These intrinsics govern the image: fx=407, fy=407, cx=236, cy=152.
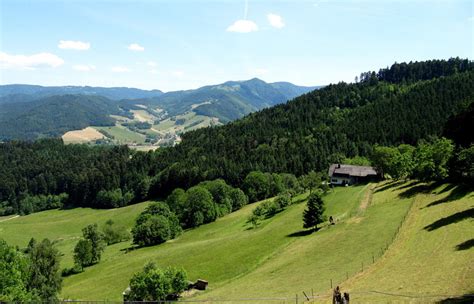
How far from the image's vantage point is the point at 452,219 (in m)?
54.9

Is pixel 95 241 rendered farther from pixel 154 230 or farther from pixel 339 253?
pixel 339 253

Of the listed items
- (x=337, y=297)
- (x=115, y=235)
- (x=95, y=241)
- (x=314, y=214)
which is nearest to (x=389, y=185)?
(x=314, y=214)

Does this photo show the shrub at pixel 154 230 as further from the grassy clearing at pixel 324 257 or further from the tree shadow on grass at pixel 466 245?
the tree shadow on grass at pixel 466 245

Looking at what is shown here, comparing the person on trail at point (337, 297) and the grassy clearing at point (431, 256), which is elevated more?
the person on trail at point (337, 297)

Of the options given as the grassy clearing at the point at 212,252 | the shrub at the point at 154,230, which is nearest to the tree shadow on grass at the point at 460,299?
the grassy clearing at the point at 212,252

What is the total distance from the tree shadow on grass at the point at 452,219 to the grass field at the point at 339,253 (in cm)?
13

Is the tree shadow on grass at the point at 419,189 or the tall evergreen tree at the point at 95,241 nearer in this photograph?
the tree shadow on grass at the point at 419,189

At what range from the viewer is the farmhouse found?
115 metres

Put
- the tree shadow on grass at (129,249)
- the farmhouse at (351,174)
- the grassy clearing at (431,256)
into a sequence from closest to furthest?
1. the grassy clearing at (431,256)
2. the tree shadow on grass at (129,249)
3. the farmhouse at (351,174)

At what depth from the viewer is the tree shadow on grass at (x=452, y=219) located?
53.9 metres

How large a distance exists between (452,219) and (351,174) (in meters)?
61.8

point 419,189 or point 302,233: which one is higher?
point 419,189

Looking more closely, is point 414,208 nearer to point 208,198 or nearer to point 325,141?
point 208,198

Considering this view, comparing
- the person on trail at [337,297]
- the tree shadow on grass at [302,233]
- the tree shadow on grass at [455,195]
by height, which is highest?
the person on trail at [337,297]
